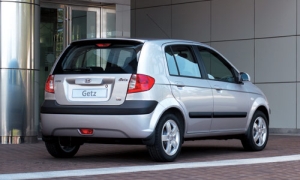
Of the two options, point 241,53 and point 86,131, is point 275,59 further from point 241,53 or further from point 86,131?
point 86,131

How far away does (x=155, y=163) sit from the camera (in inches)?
376

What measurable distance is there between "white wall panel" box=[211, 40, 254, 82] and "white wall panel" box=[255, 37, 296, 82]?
0.54ft

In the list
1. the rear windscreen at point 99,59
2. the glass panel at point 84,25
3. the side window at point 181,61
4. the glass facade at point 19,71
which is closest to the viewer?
the rear windscreen at point 99,59

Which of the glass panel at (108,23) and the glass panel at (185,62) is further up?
the glass panel at (108,23)

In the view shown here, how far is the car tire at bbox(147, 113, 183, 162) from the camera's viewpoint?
9.47 metres

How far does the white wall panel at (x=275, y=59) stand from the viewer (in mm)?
17547

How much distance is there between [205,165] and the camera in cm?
923

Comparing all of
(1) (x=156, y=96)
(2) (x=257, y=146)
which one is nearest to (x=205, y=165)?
(1) (x=156, y=96)

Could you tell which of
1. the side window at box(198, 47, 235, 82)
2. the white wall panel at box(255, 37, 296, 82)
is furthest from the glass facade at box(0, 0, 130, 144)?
the white wall panel at box(255, 37, 296, 82)

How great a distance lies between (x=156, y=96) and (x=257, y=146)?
287cm

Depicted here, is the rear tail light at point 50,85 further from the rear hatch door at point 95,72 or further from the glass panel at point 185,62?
the glass panel at point 185,62

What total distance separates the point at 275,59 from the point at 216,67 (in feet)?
24.2

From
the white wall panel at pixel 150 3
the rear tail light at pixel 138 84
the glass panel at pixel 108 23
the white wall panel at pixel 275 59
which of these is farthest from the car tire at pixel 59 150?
the white wall panel at pixel 150 3

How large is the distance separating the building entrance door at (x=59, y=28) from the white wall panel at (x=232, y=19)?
11.4 ft
